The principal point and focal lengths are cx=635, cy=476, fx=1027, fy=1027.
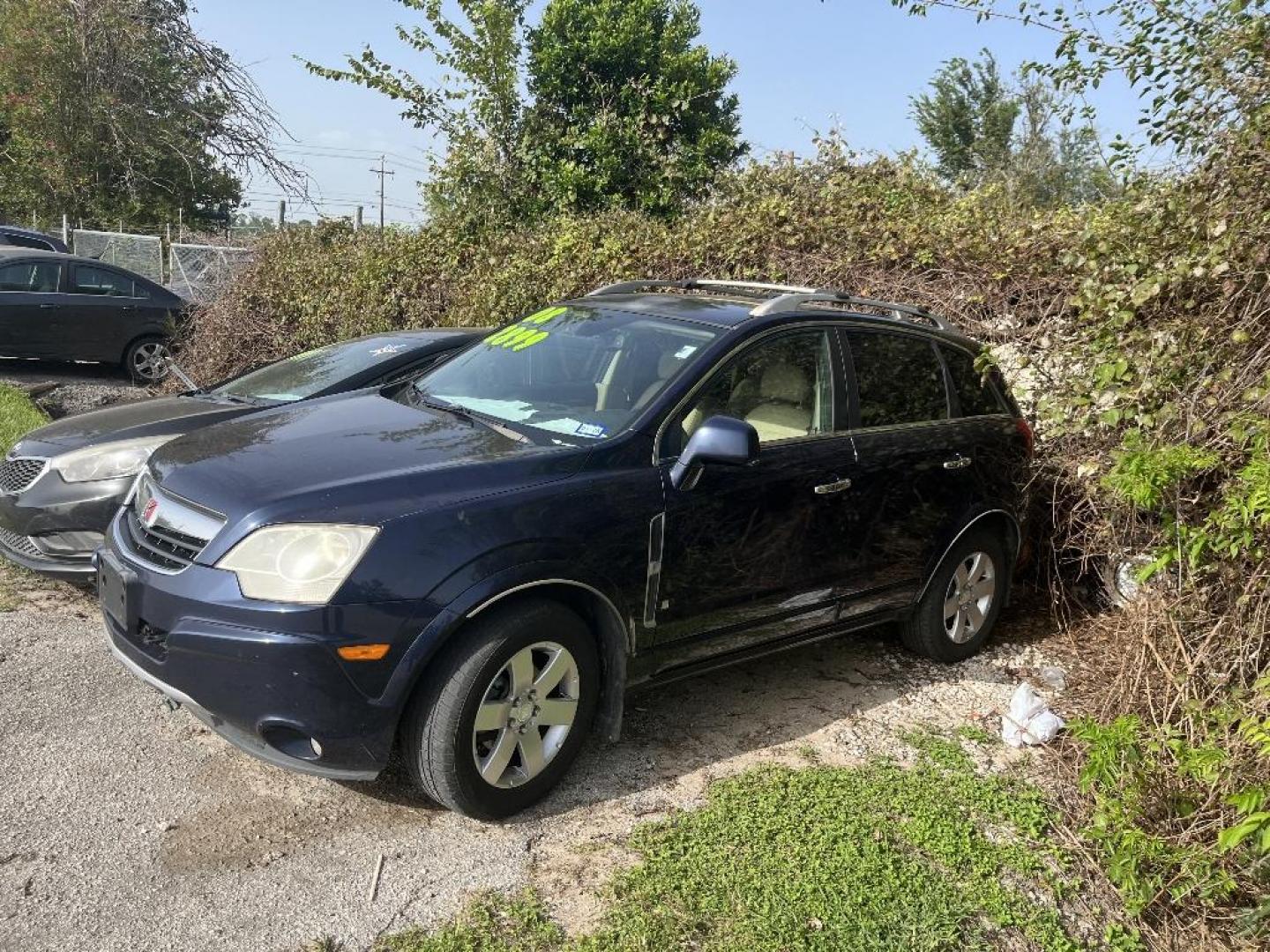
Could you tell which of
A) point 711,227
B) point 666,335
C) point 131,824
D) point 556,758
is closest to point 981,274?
point 711,227

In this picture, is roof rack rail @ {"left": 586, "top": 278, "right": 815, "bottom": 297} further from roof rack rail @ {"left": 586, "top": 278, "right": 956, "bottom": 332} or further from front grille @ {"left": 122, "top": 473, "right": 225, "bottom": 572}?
front grille @ {"left": 122, "top": 473, "right": 225, "bottom": 572}

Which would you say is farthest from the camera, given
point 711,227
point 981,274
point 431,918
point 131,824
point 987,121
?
point 987,121

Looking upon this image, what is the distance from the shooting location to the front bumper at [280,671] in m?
2.99

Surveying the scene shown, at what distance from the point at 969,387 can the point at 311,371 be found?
384 cm

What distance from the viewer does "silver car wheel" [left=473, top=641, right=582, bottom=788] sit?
10.8 ft

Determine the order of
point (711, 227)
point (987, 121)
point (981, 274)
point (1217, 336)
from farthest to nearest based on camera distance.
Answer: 1. point (987, 121)
2. point (711, 227)
3. point (981, 274)
4. point (1217, 336)

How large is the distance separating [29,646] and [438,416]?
221 centimetres

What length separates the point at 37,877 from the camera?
298 cm

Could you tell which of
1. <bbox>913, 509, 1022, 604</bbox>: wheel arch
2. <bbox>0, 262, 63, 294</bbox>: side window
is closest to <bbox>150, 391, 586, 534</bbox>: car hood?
<bbox>913, 509, 1022, 604</bbox>: wheel arch

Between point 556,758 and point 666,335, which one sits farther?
point 666,335

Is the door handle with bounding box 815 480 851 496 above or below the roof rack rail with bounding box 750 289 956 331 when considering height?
below

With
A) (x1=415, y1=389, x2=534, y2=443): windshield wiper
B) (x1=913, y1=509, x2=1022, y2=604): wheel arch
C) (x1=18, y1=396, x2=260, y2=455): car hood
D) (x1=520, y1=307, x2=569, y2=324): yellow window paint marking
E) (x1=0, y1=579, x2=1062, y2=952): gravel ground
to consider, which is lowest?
(x1=0, y1=579, x2=1062, y2=952): gravel ground

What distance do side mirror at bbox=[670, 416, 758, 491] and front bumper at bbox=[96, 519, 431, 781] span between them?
112 centimetres

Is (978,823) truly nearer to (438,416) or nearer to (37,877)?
(438,416)
